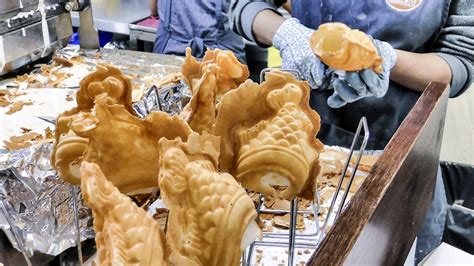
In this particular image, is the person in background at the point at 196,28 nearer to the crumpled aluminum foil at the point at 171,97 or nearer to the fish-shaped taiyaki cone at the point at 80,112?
the crumpled aluminum foil at the point at 171,97

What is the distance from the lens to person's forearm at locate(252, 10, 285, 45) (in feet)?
4.21

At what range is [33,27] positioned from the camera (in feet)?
4.72

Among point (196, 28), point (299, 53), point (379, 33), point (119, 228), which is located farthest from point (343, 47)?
point (196, 28)

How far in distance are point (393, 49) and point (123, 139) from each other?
776 mm

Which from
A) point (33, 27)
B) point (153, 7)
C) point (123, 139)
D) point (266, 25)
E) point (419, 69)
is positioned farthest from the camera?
point (153, 7)

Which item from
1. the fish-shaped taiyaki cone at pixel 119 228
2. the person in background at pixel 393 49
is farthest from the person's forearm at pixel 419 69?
the fish-shaped taiyaki cone at pixel 119 228

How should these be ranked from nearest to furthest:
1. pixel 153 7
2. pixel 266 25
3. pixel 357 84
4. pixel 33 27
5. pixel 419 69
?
1. pixel 357 84
2. pixel 419 69
3. pixel 266 25
4. pixel 33 27
5. pixel 153 7

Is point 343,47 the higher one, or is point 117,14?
point 343,47

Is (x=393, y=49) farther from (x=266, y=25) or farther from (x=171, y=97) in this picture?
(x=171, y=97)

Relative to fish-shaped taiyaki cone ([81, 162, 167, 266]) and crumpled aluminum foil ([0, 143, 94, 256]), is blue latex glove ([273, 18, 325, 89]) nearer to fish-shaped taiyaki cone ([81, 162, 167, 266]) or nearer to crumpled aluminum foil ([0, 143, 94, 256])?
crumpled aluminum foil ([0, 143, 94, 256])

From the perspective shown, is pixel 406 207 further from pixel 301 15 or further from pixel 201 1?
pixel 201 1

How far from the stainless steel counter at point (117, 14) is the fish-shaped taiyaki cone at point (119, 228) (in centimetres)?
196

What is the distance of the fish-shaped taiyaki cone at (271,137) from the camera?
0.56m

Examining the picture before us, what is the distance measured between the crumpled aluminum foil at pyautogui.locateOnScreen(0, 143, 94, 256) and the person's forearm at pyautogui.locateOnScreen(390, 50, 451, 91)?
2.43 ft
